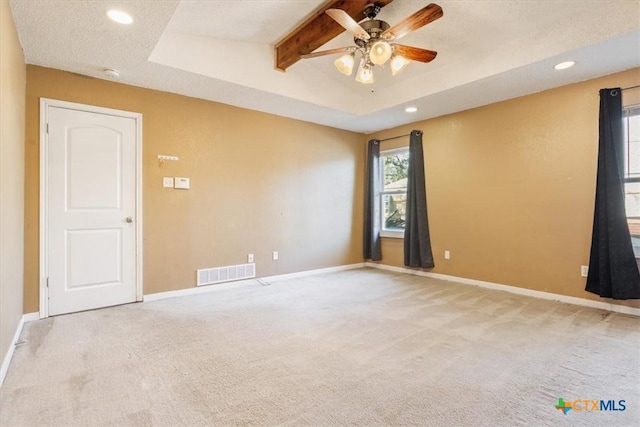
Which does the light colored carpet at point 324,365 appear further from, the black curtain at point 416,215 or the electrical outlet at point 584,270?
the black curtain at point 416,215

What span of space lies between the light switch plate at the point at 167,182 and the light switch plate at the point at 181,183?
0.19 feet

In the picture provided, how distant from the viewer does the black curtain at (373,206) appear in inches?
229

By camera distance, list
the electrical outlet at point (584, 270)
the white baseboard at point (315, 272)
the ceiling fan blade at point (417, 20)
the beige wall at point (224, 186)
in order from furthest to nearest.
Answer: the white baseboard at point (315, 272)
the electrical outlet at point (584, 270)
the beige wall at point (224, 186)
the ceiling fan blade at point (417, 20)

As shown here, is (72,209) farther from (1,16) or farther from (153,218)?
(1,16)

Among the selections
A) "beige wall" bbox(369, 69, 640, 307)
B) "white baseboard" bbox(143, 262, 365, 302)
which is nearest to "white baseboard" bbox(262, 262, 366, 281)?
"white baseboard" bbox(143, 262, 365, 302)

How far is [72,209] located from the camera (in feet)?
10.8

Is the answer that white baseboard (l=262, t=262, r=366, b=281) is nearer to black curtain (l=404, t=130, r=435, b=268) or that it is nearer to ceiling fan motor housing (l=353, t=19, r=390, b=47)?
black curtain (l=404, t=130, r=435, b=268)

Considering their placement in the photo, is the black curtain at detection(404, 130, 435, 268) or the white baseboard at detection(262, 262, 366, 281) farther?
the black curtain at detection(404, 130, 435, 268)

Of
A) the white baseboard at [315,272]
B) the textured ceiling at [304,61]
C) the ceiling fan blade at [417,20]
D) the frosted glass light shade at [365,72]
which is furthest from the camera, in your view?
the white baseboard at [315,272]

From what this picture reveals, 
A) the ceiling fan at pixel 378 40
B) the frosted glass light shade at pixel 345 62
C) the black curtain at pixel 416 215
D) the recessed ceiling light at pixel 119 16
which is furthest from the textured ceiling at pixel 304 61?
the black curtain at pixel 416 215

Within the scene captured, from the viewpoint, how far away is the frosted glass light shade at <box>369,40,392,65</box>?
8.80ft

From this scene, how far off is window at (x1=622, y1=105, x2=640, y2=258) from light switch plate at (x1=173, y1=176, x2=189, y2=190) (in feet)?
16.3

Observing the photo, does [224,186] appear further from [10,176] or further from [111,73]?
[10,176]

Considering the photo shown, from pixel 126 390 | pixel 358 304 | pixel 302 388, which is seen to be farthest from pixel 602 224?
pixel 126 390
